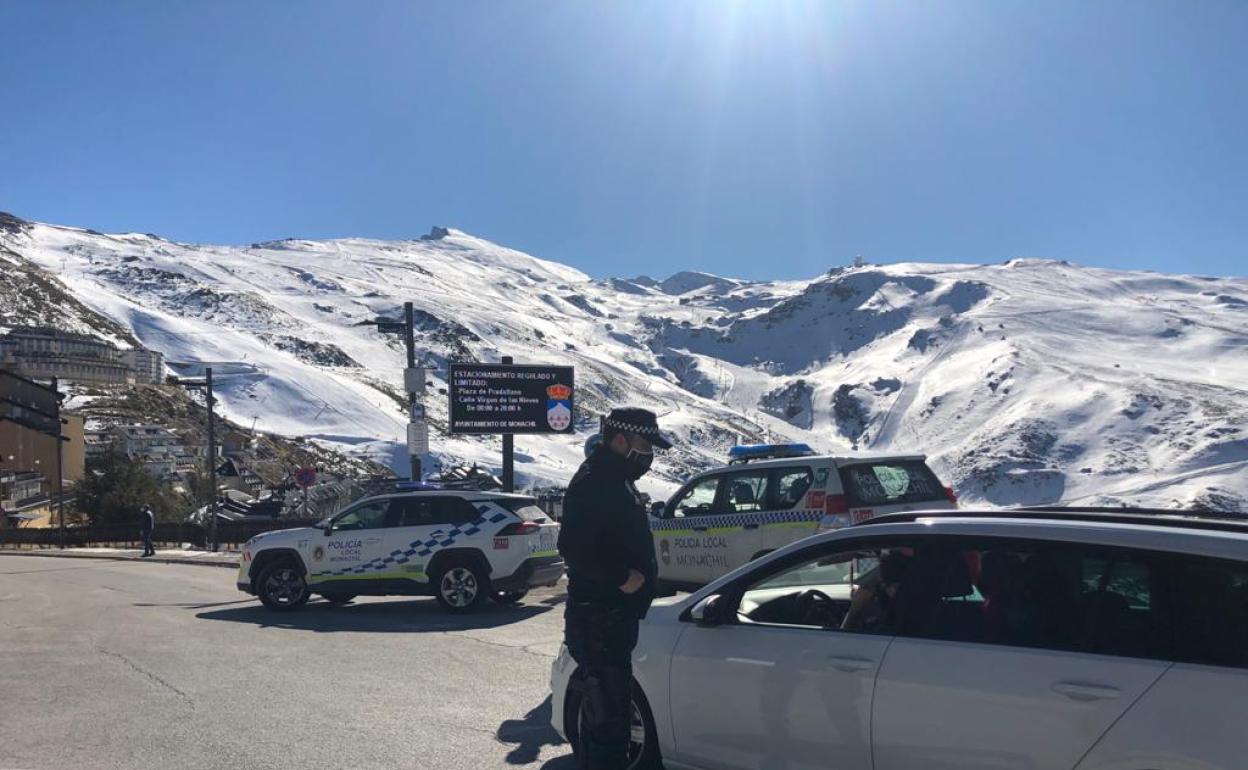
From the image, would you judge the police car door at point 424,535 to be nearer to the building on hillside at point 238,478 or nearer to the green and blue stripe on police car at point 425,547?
the green and blue stripe on police car at point 425,547

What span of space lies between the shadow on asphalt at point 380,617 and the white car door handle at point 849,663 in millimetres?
7938

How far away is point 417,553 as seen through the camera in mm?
13227

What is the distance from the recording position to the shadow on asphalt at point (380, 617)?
12000mm

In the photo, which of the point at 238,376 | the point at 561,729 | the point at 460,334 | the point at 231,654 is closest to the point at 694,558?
the point at 231,654

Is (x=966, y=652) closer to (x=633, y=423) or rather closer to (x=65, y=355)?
(x=633, y=423)

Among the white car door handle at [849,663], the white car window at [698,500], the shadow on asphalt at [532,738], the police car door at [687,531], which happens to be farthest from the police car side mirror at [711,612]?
the white car window at [698,500]

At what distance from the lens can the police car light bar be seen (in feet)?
39.2

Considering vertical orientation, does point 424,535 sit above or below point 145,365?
below

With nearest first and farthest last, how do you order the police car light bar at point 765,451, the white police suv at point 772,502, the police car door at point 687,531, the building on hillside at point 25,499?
the white police suv at point 772,502, the police car door at point 687,531, the police car light bar at point 765,451, the building on hillside at point 25,499

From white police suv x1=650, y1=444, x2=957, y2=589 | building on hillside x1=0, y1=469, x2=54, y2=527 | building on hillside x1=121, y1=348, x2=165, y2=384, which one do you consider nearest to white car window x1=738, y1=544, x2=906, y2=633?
white police suv x1=650, y1=444, x2=957, y2=589

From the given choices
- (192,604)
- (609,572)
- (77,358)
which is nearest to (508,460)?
(192,604)

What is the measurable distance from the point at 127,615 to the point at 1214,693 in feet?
43.9

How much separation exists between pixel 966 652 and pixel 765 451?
840 cm

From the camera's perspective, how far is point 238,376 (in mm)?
120875
